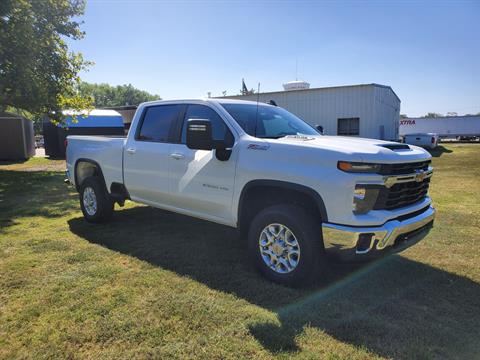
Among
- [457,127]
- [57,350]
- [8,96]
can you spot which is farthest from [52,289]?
[457,127]

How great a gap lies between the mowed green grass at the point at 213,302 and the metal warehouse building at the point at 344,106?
1701 cm

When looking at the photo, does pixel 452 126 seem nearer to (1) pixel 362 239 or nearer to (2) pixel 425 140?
(2) pixel 425 140

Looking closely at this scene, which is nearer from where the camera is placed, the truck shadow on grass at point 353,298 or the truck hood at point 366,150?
the truck shadow on grass at point 353,298

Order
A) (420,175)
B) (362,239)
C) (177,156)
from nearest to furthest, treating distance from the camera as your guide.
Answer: (362,239) < (420,175) < (177,156)

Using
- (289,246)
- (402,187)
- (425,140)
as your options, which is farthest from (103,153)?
(425,140)

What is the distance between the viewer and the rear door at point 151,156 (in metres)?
5.14

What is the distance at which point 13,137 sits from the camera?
78.4ft

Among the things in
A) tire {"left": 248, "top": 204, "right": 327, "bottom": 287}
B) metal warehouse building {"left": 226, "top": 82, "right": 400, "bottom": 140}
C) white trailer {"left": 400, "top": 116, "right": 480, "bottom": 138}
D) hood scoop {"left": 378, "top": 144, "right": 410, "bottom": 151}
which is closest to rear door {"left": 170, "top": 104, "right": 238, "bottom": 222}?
tire {"left": 248, "top": 204, "right": 327, "bottom": 287}

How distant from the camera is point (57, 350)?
2.91 metres

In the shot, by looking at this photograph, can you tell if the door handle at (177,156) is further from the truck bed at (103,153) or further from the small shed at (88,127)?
the small shed at (88,127)

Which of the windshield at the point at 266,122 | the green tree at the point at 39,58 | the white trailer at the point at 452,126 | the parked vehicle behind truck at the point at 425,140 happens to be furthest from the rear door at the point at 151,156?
the white trailer at the point at 452,126

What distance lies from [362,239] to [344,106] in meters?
20.2

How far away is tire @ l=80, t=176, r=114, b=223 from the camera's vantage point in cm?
631

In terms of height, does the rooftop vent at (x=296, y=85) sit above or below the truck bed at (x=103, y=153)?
above
